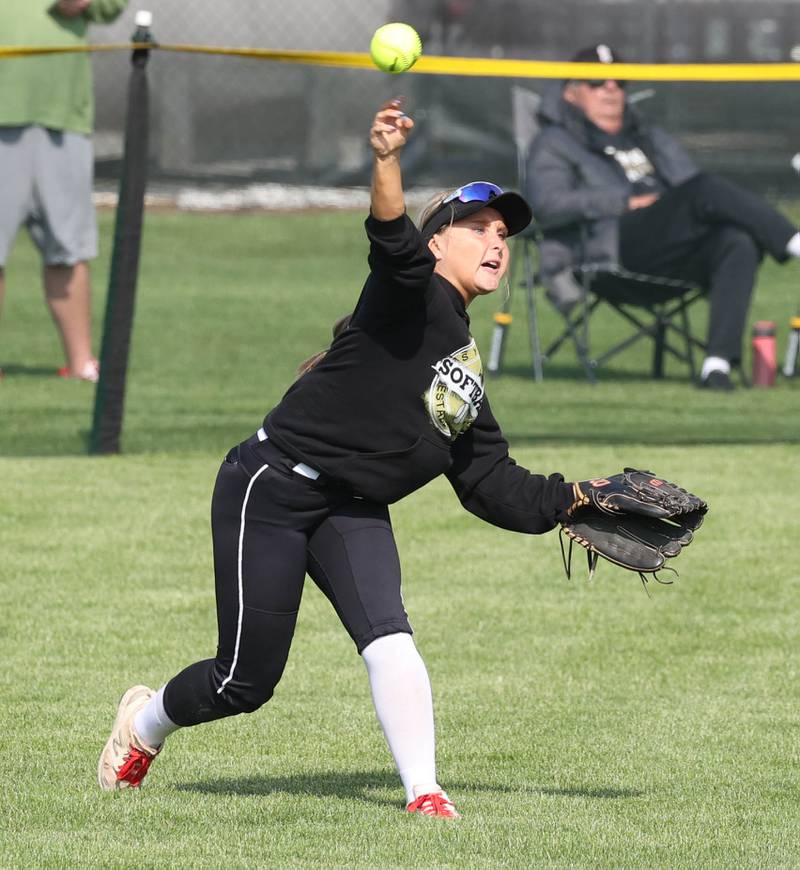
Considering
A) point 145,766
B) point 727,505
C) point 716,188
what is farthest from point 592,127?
point 145,766

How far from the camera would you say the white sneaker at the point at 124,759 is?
457 centimetres

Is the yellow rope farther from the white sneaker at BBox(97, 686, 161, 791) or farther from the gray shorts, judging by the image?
the white sneaker at BBox(97, 686, 161, 791)

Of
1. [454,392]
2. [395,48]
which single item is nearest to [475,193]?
[395,48]

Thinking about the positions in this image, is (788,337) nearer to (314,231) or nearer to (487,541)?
(314,231)

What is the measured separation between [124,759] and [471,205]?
5.15 ft

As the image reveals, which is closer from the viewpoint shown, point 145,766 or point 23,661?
point 145,766

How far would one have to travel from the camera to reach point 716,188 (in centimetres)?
1116

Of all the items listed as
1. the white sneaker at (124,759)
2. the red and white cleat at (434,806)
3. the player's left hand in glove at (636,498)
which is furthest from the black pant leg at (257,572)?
the player's left hand in glove at (636,498)

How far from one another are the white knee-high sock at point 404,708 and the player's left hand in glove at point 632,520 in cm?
58

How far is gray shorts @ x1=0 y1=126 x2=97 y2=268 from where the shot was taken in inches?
411

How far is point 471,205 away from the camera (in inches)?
171

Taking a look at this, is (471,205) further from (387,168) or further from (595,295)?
(595,295)

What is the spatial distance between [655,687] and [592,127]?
6.47m

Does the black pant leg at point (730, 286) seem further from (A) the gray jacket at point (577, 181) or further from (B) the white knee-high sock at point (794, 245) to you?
(A) the gray jacket at point (577, 181)
